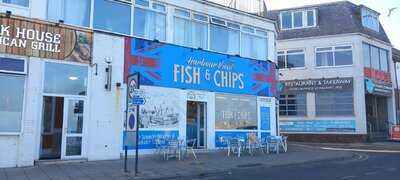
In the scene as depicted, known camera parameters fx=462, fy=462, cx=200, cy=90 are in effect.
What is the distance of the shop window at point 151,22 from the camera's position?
18656mm

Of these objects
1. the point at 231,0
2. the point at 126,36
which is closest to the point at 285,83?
the point at 231,0

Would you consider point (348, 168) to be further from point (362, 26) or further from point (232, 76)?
point (362, 26)

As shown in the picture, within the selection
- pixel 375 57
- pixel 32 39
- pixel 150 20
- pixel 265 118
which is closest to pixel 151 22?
pixel 150 20

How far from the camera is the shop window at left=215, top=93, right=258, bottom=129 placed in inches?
837

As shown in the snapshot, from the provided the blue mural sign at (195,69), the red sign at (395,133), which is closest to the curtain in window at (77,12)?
the blue mural sign at (195,69)

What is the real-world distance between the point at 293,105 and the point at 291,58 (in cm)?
359

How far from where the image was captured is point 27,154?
1498 cm

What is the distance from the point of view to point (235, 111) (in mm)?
21891

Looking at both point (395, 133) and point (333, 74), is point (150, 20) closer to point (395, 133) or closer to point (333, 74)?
point (333, 74)

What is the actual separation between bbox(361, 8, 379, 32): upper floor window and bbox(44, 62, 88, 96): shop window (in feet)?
82.0

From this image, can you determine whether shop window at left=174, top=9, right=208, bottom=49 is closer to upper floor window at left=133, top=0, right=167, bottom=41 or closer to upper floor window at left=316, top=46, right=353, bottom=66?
upper floor window at left=133, top=0, right=167, bottom=41

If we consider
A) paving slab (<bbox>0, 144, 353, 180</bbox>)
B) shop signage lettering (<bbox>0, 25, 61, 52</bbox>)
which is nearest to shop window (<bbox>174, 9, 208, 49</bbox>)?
paving slab (<bbox>0, 144, 353, 180</bbox>)

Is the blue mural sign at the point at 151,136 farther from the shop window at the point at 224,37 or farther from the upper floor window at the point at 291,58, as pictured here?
the upper floor window at the point at 291,58

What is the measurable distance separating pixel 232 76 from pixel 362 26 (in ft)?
54.8
